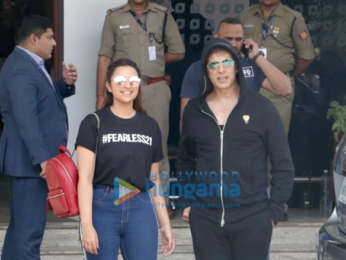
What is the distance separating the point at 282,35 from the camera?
26.2 feet

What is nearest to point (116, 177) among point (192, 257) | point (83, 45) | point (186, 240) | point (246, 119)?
point (246, 119)

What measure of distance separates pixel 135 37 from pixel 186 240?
1.91 metres

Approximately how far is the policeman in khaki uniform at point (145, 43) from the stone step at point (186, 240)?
69 centimetres

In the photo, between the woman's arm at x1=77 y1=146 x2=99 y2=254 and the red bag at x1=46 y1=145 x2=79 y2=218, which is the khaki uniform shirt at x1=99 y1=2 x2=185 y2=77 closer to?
the red bag at x1=46 y1=145 x2=79 y2=218

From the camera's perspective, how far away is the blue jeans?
488 centimetres

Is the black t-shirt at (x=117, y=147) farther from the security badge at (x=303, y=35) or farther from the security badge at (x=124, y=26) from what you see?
the security badge at (x=303, y=35)

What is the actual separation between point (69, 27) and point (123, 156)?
10.9ft

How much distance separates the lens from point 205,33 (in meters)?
8.51

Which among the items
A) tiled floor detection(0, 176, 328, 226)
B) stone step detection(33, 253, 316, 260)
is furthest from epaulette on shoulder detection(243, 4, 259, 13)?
stone step detection(33, 253, 316, 260)

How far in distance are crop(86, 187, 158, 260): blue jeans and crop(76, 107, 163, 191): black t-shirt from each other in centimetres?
10

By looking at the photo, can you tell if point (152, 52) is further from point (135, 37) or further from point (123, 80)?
point (123, 80)

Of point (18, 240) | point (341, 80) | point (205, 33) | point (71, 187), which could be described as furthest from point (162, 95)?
point (71, 187)

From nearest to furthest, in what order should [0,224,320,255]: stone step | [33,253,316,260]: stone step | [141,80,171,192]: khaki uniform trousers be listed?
1. [33,253,316,260]: stone step
2. [0,224,320,255]: stone step
3. [141,80,171,192]: khaki uniform trousers

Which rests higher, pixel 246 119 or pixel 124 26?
pixel 124 26
